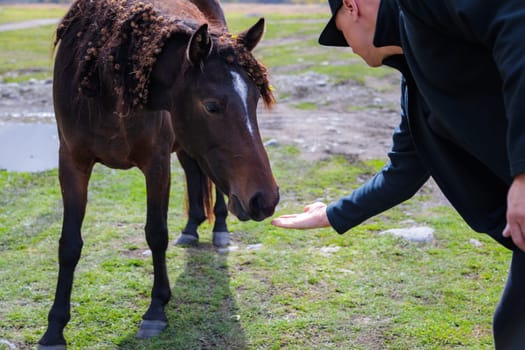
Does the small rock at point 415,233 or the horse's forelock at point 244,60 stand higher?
the horse's forelock at point 244,60

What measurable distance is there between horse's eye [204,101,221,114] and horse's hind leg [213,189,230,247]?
2113mm

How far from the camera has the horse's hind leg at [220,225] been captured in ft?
16.6

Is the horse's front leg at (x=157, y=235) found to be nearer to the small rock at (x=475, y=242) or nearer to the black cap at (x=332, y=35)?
the black cap at (x=332, y=35)

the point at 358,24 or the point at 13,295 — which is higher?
the point at 358,24

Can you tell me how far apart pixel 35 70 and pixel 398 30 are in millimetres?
12118

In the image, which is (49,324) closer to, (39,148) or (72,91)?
(72,91)

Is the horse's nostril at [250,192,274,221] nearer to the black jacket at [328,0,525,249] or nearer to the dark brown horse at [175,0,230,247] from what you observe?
the black jacket at [328,0,525,249]

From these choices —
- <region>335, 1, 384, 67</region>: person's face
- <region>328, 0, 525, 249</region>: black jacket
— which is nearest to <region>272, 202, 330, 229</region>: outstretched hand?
<region>328, 0, 525, 249</region>: black jacket

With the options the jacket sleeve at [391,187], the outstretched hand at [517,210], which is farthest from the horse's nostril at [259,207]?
the outstretched hand at [517,210]

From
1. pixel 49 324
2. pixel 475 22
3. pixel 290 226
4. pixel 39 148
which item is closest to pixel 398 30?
pixel 475 22

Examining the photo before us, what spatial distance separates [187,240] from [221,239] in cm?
25

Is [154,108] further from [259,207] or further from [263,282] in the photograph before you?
[263,282]

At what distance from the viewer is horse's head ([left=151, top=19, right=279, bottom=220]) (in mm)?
2957

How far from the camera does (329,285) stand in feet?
14.2
